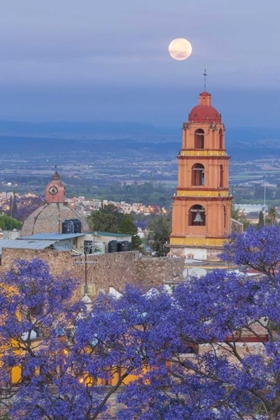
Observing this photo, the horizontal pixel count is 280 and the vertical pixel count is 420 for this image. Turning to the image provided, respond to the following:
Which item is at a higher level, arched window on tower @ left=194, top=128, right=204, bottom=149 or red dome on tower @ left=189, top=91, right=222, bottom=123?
red dome on tower @ left=189, top=91, right=222, bottom=123

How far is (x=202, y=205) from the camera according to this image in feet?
134

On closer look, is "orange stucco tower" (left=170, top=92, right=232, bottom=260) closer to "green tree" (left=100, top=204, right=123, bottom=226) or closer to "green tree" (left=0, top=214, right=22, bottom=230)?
"green tree" (left=100, top=204, right=123, bottom=226)

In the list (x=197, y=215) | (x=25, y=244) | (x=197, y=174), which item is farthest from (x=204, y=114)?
(x=25, y=244)

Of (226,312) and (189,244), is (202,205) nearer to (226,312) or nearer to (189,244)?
(189,244)

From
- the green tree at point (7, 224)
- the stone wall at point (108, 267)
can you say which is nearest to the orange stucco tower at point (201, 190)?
the stone wall at point (108, 267)

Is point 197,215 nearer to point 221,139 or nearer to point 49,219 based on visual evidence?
point 221,139

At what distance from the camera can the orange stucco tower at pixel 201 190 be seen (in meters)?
40.5

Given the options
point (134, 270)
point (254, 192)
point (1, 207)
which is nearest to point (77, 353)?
point (134, 270)

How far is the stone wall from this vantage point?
29.0 m

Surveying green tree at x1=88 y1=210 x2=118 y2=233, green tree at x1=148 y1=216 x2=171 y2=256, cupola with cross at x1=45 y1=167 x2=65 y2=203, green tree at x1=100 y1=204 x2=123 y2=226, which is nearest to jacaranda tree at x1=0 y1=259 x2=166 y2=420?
cupola with cross at x1=45 y1=167 x2=65 y2=203

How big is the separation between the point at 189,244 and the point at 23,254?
11855 millimetres

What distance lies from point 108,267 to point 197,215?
10.3 meters

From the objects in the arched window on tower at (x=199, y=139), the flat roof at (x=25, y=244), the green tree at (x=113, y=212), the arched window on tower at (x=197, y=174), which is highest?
the arched window on tower at (x=199, y=139)

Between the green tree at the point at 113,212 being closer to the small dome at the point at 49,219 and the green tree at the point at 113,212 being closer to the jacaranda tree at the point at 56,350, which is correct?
the small dome at the point at 49,219
